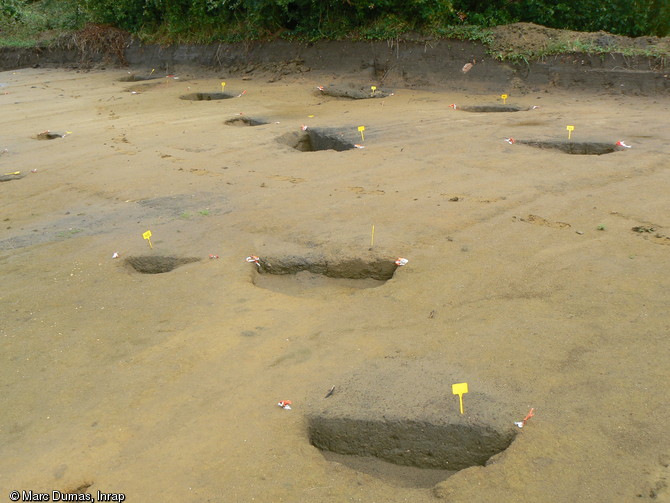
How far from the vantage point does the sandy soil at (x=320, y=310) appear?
8.54ft

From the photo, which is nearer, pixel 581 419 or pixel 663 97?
pixel 581 419

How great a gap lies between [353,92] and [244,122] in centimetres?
245

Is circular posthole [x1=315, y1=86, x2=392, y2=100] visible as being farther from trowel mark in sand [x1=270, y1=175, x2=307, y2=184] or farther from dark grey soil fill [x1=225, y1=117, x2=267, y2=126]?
trowel mark in sand [x1=270, y1=175, x2=307, y2=184]

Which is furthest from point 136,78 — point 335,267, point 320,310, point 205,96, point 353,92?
point 320,310

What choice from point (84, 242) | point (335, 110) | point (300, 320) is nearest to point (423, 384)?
point (300, 320)

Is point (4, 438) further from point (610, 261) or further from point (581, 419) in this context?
point (610, 261)

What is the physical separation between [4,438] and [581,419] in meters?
2.56

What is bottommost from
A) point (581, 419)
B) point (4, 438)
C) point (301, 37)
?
point (4, 438)

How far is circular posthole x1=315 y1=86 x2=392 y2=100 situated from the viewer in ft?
35.4

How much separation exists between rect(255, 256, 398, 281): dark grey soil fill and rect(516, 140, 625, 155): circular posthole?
3345 mm

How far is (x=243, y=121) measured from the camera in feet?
30.6

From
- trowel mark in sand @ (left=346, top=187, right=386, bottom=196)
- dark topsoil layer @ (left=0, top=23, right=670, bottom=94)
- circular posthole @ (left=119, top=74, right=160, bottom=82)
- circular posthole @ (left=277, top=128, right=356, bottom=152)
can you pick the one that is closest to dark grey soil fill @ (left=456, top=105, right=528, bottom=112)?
dark topsoil layer @ (left=0, top=23, right=670, bottom=94)

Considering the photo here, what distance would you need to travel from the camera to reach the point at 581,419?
8.87ft

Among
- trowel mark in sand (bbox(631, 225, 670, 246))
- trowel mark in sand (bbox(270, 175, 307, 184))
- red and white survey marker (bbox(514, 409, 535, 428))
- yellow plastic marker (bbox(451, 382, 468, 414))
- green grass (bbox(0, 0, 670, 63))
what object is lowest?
red and white survey marker (bbox(514, 409, 535, 428))
